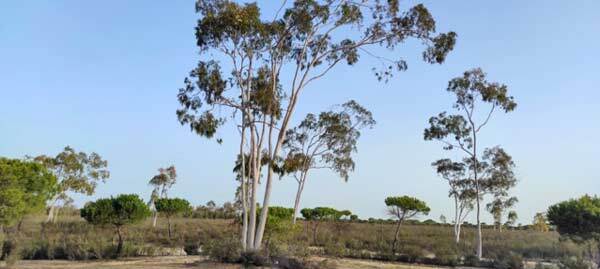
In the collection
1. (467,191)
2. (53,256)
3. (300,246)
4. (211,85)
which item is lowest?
(53,256)

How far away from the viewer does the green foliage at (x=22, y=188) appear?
15.5 metres

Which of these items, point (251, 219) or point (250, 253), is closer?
point (250, 253)

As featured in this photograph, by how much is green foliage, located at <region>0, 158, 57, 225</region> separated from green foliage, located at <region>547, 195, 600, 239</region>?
19.5 m

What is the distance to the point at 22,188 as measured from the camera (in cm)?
1653

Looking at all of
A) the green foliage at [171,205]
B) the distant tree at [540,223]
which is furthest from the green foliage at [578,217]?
the distant tree at [540,223]

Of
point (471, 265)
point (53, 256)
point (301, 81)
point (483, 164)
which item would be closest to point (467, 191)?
point (483, 164)

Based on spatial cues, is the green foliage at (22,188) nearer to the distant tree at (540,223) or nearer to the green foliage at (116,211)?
the green foliage at (116,211)

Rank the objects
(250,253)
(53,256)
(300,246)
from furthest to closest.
Result: (53,256), (300,246), (250,253)

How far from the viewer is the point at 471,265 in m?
21.5

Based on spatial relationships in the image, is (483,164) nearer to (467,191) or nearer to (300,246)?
(467,191)

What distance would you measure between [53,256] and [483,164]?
21.0 meters

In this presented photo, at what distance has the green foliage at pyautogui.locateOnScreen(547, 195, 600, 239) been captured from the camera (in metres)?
18.1

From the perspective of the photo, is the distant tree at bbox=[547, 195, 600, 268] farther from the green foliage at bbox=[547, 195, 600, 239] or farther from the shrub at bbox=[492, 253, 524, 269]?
the shrub at bbox=[492, 253, 524, 269]

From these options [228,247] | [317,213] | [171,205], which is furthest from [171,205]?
[228,247]
